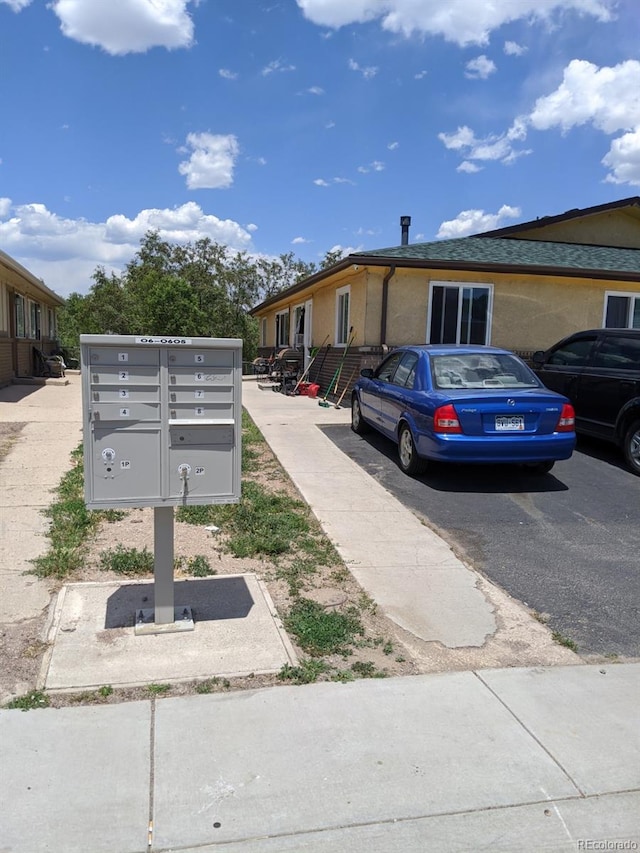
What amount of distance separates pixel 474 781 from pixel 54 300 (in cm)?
2616

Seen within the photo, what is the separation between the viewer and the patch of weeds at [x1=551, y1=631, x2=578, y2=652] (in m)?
3.82

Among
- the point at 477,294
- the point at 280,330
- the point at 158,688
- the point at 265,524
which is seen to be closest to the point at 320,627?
the point at 158,688

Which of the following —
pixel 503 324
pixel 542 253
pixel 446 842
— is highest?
pixel 542 253

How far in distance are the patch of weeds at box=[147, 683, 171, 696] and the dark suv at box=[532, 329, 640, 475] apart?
661 centimetres

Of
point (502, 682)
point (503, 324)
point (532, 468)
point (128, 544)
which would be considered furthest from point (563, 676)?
point (503, 324)

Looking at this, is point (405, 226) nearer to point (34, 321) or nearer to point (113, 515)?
point (34, 321)

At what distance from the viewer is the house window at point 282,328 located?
84.3 feet

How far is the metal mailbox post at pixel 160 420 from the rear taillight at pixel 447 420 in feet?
12.2

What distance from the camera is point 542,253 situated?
15.9 metres

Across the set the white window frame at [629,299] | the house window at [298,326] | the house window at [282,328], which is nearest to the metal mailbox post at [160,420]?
the white window frame at [629,299]

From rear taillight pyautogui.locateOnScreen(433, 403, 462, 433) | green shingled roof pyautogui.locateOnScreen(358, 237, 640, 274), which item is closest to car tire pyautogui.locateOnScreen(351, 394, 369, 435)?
rear taillight pyautogui.locateOnScreen(433, 403, 462, 433)

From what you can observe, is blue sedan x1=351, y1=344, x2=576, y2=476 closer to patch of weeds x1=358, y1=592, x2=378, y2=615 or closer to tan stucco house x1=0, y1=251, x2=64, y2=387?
patch of weeds x1=358, y1=592, x2=378, y2=615

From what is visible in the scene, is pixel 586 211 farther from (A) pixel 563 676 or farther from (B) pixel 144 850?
(B) pixel 144 850

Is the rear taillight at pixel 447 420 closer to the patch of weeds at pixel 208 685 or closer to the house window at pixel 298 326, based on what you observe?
the patch of weeds at pixel 208 685
